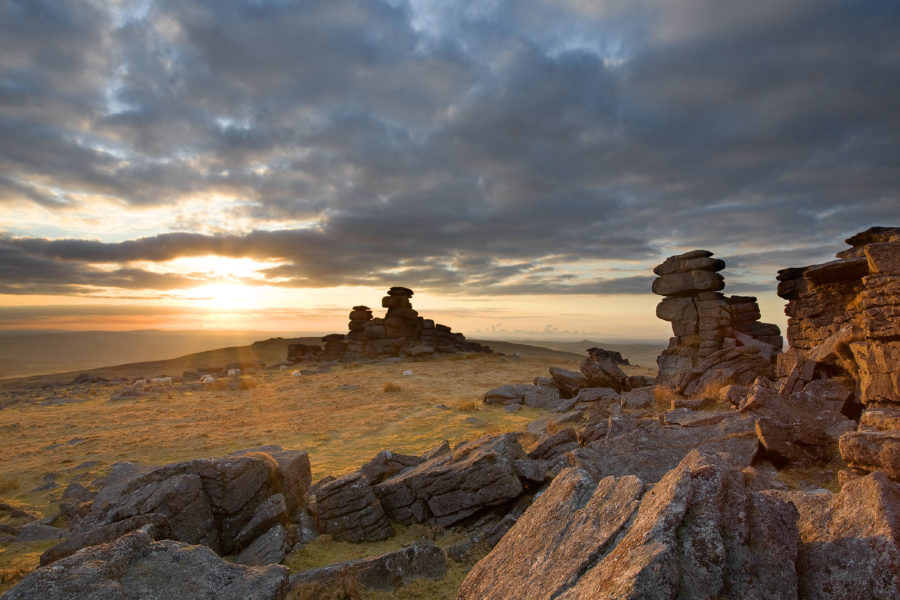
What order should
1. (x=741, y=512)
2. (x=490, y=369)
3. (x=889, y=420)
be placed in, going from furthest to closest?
1. (x=490, y=369)
2. (x=889, y=420)
3. (x=741, y=512)

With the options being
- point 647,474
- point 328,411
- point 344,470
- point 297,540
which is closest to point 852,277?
point 647,474

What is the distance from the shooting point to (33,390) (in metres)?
31.5

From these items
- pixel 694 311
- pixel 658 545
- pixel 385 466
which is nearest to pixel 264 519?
pixel 385 466

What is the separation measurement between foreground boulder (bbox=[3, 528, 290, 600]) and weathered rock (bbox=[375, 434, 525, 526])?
3701 mm

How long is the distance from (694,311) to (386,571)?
26.6m

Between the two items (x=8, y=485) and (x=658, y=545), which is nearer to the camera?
(x=658, y=545)

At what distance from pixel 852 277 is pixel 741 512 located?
629 inches

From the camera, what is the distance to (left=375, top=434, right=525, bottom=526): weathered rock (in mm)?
8141

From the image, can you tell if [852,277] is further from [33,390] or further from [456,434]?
[33,390]

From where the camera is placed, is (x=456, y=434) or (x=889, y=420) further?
(x=456, y=434)

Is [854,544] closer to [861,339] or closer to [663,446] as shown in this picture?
[663,446]

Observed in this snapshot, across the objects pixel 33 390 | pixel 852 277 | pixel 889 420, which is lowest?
pixel 33 390

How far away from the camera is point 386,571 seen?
6414 mm

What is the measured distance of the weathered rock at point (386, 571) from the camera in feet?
19.8
